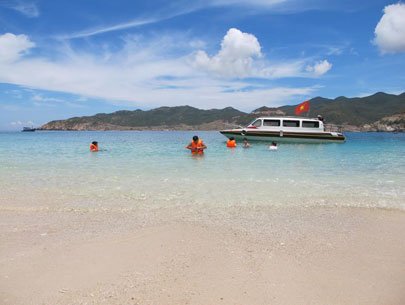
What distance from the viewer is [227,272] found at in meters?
4.32

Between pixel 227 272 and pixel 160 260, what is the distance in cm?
96

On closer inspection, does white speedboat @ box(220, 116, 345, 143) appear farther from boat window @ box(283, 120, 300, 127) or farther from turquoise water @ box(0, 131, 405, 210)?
turquoise water @ box(0, 131, 405, 210)

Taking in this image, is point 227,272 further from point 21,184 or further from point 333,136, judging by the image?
point 333,136

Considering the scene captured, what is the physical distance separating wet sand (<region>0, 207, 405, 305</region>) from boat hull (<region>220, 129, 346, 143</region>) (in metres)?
29.6

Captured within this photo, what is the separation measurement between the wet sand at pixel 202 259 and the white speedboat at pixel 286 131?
2972 centimetres

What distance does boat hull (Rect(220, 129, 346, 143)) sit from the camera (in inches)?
1441

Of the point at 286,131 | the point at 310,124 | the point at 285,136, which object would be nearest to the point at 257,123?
the point at 286,131

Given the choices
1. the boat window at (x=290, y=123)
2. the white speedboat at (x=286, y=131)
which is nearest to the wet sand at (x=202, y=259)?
the white speedboat at (x=286, y=131)

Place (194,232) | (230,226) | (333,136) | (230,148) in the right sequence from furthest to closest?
(333,136) → (230,148) → (230,226) → (194,232)

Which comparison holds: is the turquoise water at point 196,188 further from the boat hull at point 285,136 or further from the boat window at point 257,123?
the boat window at point 257,123

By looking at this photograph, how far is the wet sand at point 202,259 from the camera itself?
376 cm

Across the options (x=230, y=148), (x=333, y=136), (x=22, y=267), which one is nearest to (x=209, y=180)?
(x=22, y=267)

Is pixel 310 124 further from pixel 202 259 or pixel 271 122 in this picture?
pixel 202 259

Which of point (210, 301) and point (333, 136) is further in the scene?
point (333, 136)
